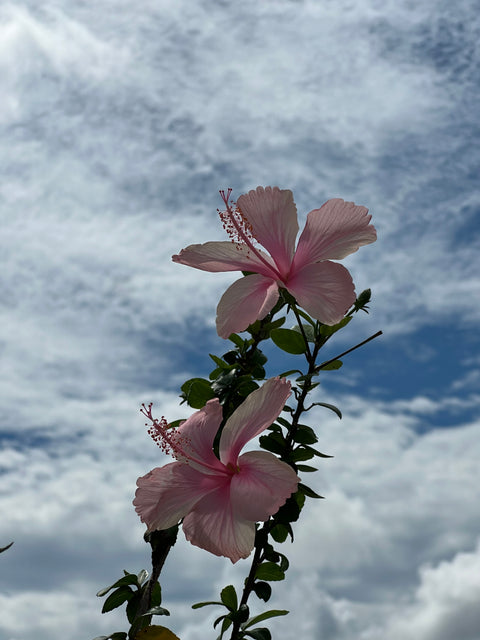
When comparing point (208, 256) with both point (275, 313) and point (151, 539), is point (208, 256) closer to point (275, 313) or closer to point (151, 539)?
point (275, 313)

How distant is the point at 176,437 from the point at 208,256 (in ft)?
1.58

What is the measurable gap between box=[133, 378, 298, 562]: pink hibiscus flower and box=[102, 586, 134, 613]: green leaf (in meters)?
0.48

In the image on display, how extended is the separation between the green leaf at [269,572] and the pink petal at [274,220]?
35.4 inches

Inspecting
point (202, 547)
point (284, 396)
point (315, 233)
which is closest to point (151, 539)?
point (202, 547)

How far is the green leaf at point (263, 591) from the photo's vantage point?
6.61 feet

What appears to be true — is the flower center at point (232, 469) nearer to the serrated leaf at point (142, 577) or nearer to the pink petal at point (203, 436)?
the pink petal at point (203, 436)

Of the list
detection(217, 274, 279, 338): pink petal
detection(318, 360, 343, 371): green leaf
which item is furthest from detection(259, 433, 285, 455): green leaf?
detection(217, 274, 279, 338): pink petal

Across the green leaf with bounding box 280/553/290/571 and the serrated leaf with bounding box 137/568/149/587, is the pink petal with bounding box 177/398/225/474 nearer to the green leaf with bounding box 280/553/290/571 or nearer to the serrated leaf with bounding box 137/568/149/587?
the serrated leaf with bounding box 137/568/149/587

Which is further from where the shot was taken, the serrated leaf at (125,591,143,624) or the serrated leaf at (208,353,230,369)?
the serrated leaf at (208,353,230,369)

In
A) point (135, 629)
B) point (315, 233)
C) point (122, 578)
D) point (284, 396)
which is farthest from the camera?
point (122, 578)

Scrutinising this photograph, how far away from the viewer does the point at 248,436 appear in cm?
169

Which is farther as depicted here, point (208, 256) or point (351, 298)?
point (208, 256)

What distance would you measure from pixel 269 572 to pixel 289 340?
2.30 feet

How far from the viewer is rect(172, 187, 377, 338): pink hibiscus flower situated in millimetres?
1665
